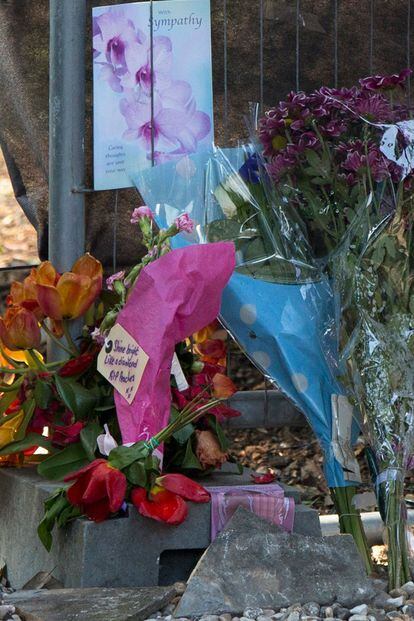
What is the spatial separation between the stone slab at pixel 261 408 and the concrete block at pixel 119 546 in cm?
84

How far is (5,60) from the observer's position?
3.42 metres

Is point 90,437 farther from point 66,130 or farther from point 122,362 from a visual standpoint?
point 66,130

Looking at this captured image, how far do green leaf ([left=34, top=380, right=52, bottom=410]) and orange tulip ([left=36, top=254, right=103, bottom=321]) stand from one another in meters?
0.15

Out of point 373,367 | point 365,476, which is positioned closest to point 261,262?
point 373,367

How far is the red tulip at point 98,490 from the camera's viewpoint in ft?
7.34

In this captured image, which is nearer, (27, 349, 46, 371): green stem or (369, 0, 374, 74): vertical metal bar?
(27, 349, 46, 371): green stem

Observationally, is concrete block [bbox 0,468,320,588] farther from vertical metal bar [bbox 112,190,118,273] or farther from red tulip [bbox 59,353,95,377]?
vertical metal bar [bbox 112,190,118,273]

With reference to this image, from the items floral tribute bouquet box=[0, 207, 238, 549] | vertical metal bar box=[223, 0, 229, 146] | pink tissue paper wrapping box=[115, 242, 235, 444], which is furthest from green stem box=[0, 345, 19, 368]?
vertical metal bar box=[223, 0, 229, 146]

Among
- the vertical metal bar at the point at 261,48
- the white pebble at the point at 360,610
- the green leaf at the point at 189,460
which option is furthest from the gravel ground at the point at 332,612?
the vertical metal bar at the point at 261,48

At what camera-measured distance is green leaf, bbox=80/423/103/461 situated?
252 cm

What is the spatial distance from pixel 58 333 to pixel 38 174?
2.79 ft

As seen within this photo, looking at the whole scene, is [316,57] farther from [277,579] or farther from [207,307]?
[277,579]

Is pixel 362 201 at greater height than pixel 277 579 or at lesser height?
greater

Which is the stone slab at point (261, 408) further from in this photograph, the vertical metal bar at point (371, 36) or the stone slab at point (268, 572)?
the stone slab at point (268, 572)
